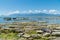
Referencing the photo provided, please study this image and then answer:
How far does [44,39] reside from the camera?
1351 centimetres

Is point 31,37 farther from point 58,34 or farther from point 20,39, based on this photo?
point 58,34

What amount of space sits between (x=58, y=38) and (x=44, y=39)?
970 millimetres

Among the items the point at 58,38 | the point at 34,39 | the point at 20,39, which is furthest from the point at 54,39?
the point at 20,39

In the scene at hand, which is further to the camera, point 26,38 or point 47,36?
point 47,36

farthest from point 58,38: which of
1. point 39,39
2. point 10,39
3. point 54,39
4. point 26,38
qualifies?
point 10,39

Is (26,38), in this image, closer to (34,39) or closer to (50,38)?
(34,39)

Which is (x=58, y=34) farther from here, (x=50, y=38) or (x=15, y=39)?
(x=15, y=39)

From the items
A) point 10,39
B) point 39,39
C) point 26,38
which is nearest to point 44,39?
point 39,39

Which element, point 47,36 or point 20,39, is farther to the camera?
point 47,36

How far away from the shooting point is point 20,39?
42.9 feet

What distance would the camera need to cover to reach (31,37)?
13477 millimetres

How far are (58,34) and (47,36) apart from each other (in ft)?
2.93

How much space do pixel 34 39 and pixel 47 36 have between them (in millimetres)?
1357

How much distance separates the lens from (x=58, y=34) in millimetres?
13688
